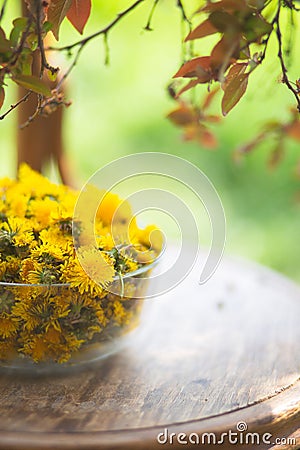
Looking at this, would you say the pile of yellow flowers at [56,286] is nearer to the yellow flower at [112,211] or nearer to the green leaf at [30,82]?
the yellow flower at [112,211]

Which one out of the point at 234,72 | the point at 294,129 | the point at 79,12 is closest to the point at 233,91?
the point at 234,72

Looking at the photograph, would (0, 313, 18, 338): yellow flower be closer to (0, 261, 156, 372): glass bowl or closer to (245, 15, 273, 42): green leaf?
(0, 261, 156, 372): glass bowl

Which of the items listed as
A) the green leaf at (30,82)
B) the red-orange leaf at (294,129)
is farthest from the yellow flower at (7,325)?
the red-orange leaf at (294,129)

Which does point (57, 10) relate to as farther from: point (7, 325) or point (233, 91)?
point (7, 325)

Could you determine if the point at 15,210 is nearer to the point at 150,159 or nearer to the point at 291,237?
the point at 150,159

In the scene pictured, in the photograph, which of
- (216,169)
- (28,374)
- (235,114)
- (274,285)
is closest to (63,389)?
(28,374)

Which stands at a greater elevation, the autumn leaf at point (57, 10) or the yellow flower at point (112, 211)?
the autumn leaf at point (57, 10)

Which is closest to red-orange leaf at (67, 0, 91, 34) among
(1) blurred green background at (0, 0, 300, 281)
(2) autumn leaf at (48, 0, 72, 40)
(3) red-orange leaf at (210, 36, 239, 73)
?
(2) autumn leaf at (48, 0, 72, 40)
